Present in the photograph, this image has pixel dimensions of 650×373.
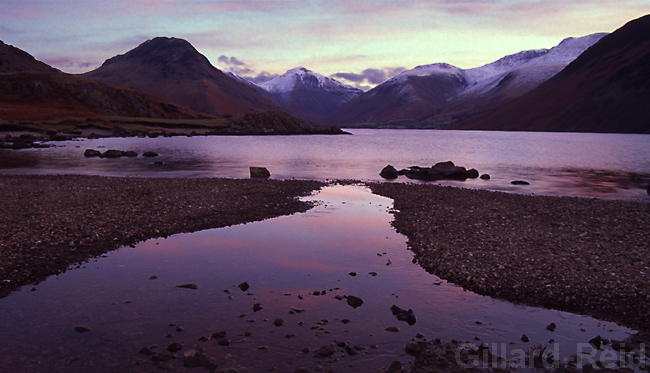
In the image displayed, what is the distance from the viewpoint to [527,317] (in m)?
12.3

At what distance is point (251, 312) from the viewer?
12266mm

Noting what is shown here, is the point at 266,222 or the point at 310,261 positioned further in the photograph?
the point at 266,222

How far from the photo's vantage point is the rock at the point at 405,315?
467 inches

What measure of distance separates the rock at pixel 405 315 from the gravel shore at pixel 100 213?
1202cm

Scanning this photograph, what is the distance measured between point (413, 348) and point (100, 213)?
19061 mm

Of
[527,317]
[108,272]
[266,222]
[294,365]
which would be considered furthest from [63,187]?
[527,317]

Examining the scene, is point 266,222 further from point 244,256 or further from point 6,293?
point 6,293

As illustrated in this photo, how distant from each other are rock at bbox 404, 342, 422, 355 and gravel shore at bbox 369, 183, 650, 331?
15.3ft

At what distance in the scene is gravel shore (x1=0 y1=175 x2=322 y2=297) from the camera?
16.3 meters

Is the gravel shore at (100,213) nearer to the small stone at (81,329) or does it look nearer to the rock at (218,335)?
the small stone at (81,329)

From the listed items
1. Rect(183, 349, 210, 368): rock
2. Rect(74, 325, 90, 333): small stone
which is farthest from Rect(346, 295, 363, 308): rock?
Rect(74, 325, 90, 333): small stone

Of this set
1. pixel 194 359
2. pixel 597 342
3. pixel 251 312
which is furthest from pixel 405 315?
pixel 194 359

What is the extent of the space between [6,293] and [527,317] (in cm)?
1585

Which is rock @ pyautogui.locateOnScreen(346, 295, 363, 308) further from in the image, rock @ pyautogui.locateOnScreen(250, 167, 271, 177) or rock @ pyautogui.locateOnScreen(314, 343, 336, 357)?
rock @ pyautogui.locateOnScreen(250, 167, 271, 177)
